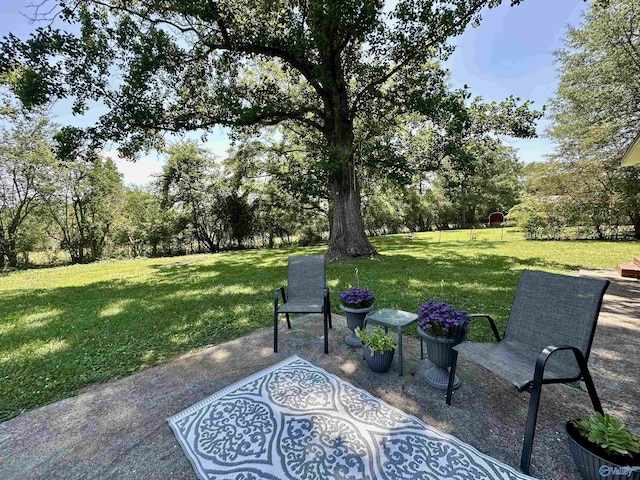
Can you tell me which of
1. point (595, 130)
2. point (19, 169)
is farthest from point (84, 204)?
point (595, 130)

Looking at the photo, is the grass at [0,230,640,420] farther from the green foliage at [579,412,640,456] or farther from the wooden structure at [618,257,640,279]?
the green foliage at [579,412,640,456]

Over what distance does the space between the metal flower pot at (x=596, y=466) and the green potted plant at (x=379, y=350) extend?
123 centimetres

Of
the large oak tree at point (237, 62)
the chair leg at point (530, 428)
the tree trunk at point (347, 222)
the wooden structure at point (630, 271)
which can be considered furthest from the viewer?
the tree trunk at point (347, 222)

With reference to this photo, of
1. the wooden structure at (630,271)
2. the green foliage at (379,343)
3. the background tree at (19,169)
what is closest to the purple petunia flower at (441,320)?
the green foliage at (379,343)

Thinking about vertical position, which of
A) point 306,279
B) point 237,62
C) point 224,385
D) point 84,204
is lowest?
point 224,385

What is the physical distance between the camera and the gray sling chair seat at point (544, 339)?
1.59 meters

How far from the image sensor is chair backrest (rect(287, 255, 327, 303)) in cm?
356

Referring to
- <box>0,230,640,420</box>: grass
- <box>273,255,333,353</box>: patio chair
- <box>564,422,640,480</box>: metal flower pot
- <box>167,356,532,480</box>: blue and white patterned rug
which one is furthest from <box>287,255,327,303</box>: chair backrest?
<box>564,422,640,480</box>: metal flower pot

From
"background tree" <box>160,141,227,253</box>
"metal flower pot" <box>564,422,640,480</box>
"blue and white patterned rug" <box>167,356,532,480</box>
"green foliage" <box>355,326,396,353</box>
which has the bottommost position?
"blue and white patterned rug" <box>167,356,532,480</box>

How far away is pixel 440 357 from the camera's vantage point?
2.24 metres

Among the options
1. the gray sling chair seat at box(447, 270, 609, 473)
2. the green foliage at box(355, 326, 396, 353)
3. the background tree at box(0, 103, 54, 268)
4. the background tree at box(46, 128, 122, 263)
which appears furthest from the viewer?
the background tree at box(46, 128, 122, 263)

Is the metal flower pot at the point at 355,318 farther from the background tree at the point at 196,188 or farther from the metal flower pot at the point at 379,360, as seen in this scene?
the background tree at the point at 196,188

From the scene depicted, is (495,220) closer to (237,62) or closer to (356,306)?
(237,62)

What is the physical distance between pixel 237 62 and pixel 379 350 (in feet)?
29.2
